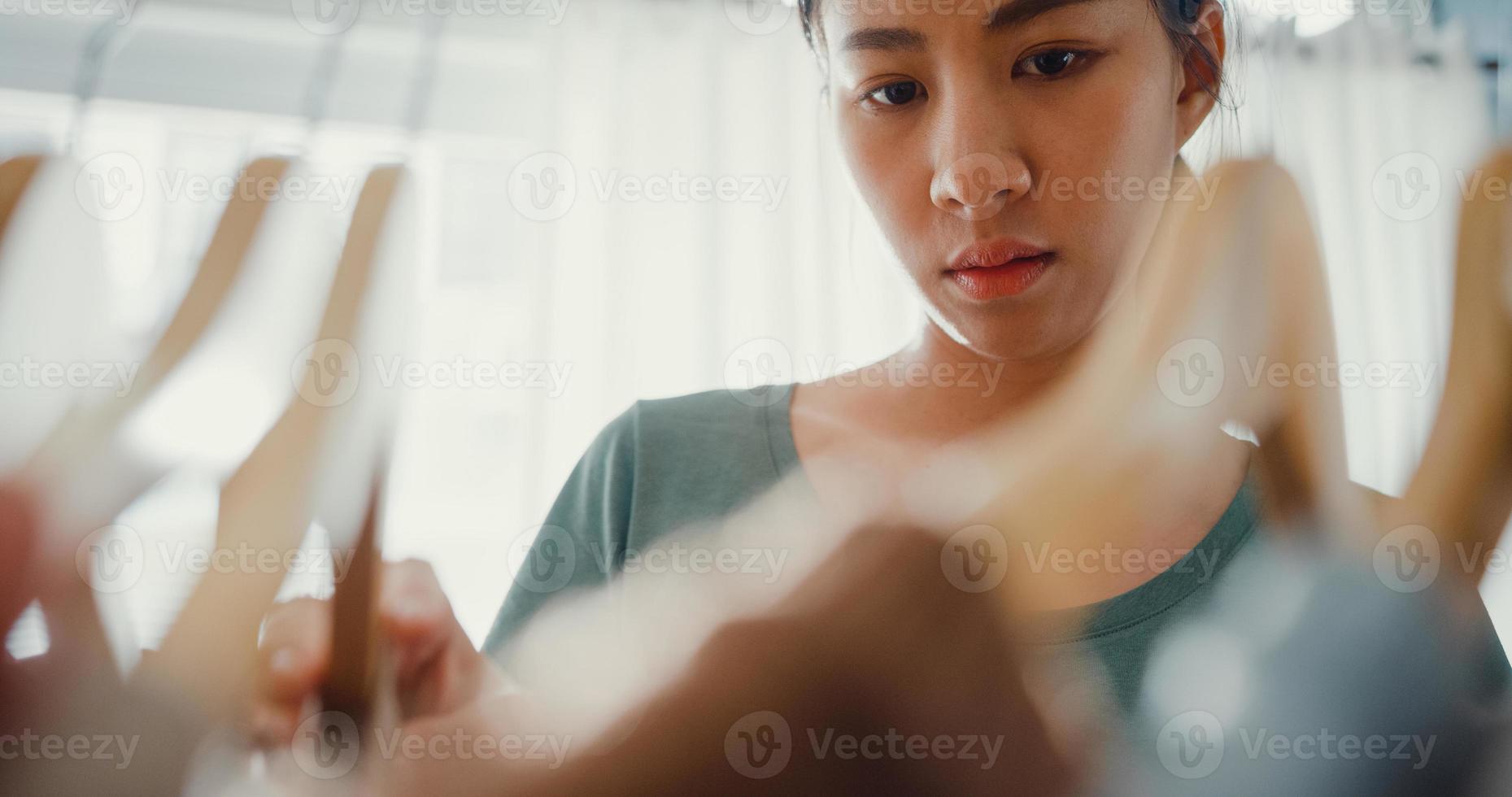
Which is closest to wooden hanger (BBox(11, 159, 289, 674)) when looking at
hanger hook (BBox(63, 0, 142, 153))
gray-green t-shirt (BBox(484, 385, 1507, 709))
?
gray-green t-shirt (BBox(484, 385, 1507, 709))

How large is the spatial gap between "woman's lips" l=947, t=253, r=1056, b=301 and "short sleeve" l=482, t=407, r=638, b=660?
0.21m

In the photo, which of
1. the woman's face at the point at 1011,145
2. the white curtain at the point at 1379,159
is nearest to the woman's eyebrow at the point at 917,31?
the woman's face at the point at 1011,145

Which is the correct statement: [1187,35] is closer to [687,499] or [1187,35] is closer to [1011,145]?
[1011,145]

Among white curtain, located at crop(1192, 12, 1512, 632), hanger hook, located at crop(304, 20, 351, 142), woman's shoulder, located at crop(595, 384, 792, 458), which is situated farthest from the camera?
white curtain, located at crop(1192, 12, 1512, 632)

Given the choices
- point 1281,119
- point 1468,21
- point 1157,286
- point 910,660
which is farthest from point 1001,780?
point 1468,21

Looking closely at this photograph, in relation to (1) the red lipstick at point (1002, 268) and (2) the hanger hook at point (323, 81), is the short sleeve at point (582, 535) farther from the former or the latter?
(2) the hanger hook at point (323, 81)

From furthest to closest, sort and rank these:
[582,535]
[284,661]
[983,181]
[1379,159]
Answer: [1379,159], [582,535], [983,181], [284,661]

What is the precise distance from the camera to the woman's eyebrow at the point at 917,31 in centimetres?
34

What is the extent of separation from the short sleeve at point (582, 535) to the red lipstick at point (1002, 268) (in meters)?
0.21

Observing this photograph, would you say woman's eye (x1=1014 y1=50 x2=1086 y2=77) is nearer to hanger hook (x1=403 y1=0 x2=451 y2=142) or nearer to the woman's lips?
the woman's lips

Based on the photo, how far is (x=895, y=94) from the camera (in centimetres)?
38

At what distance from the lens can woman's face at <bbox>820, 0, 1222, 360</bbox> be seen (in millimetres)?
345

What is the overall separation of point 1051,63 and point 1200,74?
108 millimetres

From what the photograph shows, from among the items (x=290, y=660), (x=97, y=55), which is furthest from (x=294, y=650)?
(x=97, y=55)
